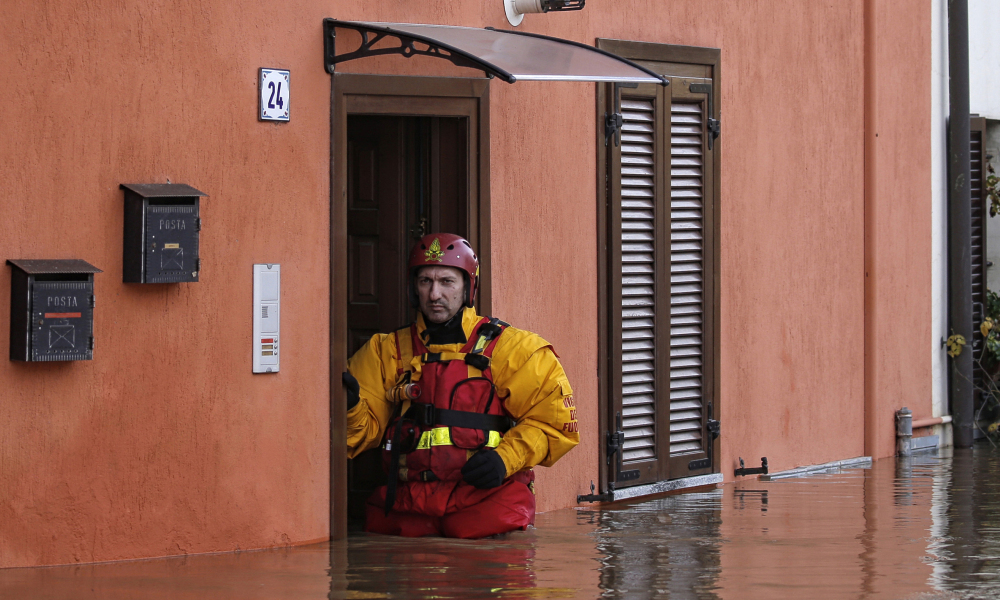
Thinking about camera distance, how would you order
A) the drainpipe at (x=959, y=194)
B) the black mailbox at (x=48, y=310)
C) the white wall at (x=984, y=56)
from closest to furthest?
1. the black mailbox at (x=48, y=310)
2. the drainpipe at (x=959, y=194)
3. the white wall at (x=984, y=56)

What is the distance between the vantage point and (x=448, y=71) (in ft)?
23.8

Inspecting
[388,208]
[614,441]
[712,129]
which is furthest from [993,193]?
[388,208]

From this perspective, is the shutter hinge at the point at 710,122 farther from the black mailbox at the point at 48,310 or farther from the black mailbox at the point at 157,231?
the black mailbox at the point at 48,310

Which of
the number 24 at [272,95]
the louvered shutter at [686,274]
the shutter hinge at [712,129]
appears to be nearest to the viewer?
the number 24 at [272,95]

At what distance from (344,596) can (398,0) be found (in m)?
2.90

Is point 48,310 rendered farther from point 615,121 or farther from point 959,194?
point 959,194

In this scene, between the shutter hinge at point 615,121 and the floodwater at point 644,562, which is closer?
the floodwater at point 644,562

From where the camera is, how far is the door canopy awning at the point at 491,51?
6715mm

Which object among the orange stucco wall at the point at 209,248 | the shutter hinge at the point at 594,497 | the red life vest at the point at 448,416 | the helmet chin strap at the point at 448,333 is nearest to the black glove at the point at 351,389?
the orange stucco wall at the point at 209,248

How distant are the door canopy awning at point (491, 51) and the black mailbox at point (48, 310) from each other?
4.99 feet

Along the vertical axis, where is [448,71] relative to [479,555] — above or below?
above

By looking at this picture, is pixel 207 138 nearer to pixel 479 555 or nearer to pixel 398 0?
pixel 398 0

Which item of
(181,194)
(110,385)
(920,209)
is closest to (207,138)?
(181,194)

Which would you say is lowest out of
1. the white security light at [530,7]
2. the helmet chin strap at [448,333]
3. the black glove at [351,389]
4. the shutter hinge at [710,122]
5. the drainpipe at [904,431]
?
the drainpipe at [904,431]
